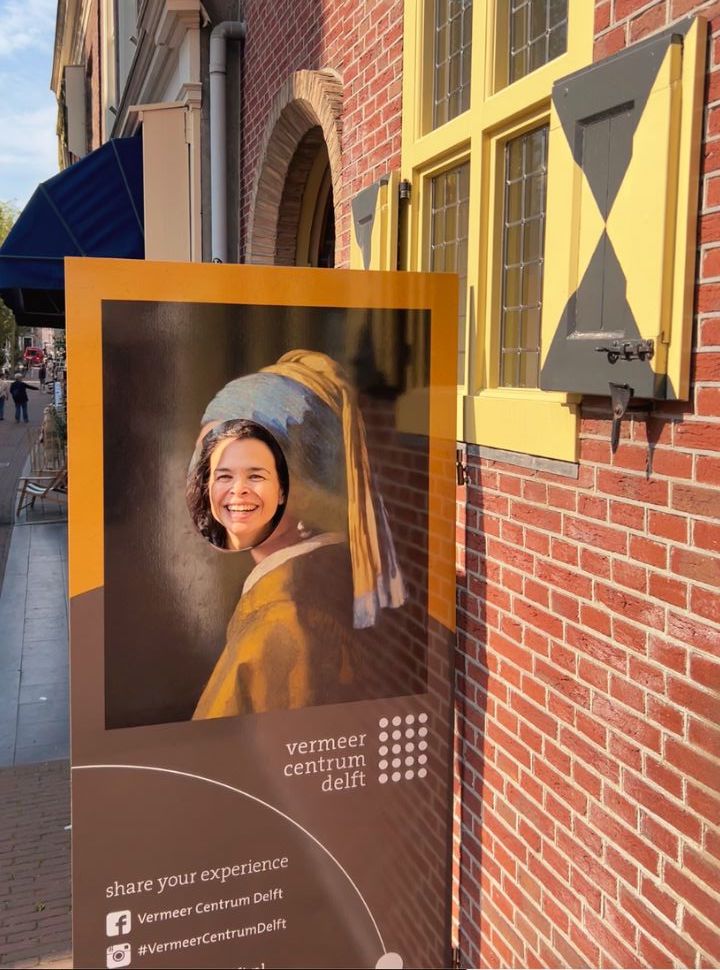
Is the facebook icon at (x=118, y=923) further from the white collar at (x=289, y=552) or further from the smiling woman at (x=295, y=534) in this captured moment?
the white collar at (x=289, y=552)

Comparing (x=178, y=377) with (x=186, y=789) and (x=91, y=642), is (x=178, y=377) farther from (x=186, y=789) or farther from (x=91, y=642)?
(x=186, y=789)

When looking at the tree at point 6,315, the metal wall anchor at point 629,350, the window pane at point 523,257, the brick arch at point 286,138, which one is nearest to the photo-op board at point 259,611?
the window pane at point 523,257

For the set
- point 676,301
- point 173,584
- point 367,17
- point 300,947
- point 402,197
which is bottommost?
point 300,947

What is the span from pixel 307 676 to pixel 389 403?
33.2 inches

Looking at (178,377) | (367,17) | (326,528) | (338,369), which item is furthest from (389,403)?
(367,17)

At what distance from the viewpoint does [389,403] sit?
2.81 m

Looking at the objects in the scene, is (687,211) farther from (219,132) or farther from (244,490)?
(219,132)

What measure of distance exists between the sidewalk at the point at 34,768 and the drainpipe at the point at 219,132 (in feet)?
12.1

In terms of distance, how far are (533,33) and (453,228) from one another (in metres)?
0.80

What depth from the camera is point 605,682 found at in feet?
8.24

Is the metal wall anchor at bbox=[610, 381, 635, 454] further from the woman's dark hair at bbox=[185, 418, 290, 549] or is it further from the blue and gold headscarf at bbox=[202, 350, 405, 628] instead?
the woman's dark hair at bbox=[185, 418, 290, 549]

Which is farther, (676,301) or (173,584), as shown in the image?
(173,584)

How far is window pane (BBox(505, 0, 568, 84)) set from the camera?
2912 millimetres

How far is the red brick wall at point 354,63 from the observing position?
4.11 m
